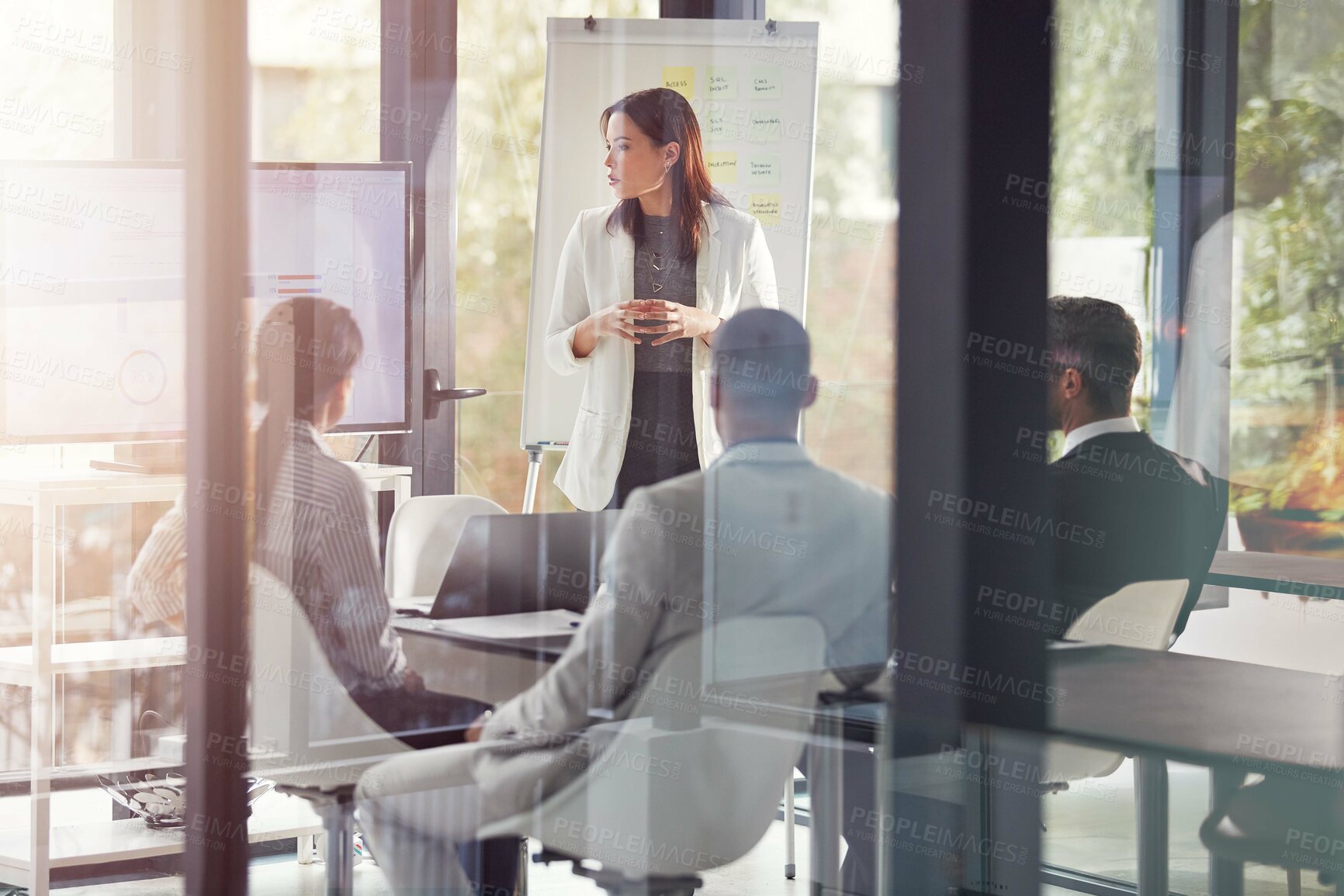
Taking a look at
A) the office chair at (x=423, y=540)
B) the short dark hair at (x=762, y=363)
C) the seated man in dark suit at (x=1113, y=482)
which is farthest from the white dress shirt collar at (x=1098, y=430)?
the office chair at (x=423, y=540)

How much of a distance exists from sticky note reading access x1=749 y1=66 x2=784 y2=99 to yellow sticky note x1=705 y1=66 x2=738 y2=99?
41mm

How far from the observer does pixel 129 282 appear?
2.05m

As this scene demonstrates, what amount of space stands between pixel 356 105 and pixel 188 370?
95 cm

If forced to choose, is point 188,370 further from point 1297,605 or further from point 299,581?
point 1297,605

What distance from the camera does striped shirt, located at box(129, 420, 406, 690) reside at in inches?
69.1

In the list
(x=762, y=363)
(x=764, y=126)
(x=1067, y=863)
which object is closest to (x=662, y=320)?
(x=762, y=363)

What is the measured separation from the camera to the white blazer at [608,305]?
2.44 metres

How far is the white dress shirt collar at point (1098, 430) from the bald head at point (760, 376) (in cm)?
43

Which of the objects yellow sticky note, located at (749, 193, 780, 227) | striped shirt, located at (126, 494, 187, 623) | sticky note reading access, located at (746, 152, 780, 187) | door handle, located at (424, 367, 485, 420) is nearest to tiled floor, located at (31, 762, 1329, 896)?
striped shirt, located at (126, 494, 187, 623)

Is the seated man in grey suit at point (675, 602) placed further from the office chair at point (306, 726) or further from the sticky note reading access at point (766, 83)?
the sticky note reading access at point (766, 83)

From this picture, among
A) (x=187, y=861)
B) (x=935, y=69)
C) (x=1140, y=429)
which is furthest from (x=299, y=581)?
(x=1140, y=429)

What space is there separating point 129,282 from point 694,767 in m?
Result: 1.21

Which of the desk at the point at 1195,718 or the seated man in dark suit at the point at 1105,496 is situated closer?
the desk at the point at 1195,718

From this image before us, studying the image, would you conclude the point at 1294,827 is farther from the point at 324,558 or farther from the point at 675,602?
the point at 324,558
